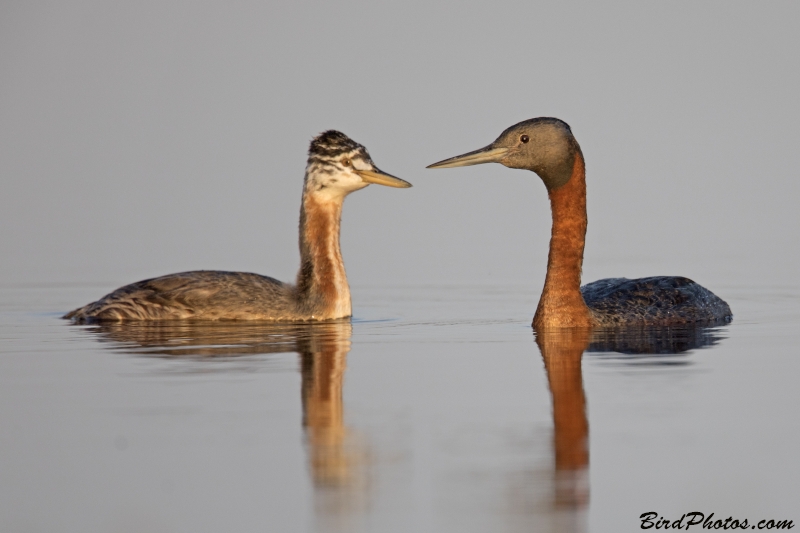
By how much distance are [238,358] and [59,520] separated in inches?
166

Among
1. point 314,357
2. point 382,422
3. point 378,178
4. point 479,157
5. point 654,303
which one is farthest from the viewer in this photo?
point 378,178

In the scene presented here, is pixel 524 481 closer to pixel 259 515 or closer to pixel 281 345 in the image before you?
pixel 259 515

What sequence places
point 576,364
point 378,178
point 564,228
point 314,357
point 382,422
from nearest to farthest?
1. point 382,422
2. point 576,364
3. point 314,357
4. point 564,228
5. point 378,178

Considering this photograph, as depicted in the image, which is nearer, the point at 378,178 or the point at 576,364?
the point at 576,364

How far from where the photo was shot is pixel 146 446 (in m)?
6.47

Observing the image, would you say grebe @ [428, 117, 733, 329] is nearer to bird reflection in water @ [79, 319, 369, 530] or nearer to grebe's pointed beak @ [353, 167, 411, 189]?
grebe's pointed beak @ [353, 167, 411, 189]

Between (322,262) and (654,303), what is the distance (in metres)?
3.42

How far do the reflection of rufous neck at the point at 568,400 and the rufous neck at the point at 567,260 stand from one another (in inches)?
7.6

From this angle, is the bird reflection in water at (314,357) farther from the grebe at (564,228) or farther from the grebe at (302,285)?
the grebe at (564,228)

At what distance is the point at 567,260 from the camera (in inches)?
451

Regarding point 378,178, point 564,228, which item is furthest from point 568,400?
point 378,178

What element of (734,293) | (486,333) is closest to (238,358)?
(486,333)

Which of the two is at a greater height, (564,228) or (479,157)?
(479,157)

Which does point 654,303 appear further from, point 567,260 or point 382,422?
point 382,422
